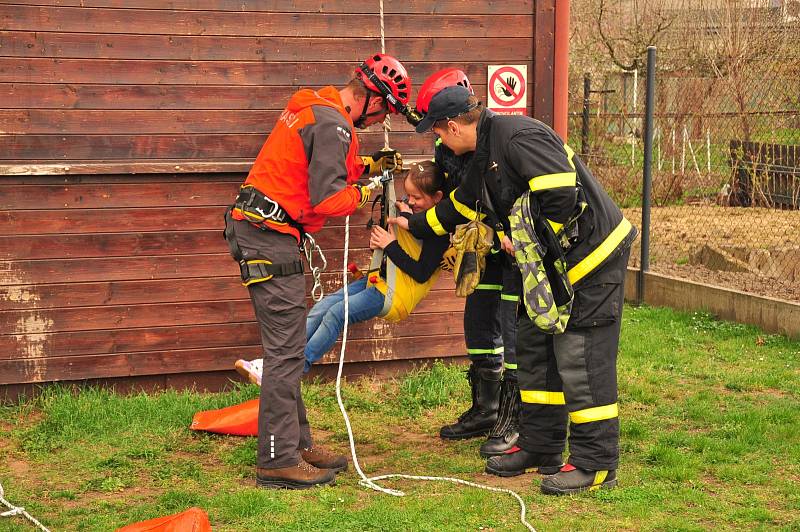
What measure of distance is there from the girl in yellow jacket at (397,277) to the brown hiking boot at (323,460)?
0.54m

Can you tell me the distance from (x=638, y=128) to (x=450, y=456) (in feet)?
32.6

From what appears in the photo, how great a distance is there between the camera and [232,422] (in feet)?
20.9

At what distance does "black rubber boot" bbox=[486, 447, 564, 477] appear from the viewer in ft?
18.3

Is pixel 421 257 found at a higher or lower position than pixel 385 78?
lower

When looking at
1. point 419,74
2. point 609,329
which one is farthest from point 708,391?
point 419,74

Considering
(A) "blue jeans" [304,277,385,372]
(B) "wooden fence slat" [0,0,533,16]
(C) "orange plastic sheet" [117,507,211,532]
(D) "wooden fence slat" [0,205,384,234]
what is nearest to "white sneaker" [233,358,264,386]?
(A) "blue jeans" [304,277,385,372]

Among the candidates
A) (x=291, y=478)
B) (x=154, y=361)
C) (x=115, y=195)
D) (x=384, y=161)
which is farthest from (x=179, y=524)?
(x=115, y=195)

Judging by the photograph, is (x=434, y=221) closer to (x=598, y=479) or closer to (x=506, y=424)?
(x=506, y=424)

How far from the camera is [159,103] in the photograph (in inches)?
273

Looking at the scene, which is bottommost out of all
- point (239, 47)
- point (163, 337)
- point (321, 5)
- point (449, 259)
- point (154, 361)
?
point (154, 361)

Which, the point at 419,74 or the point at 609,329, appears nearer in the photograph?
the point at 609,329

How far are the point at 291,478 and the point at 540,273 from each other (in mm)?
1747

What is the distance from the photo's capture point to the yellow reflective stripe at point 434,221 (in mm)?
5875

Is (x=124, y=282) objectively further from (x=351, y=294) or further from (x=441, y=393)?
(x=441, y=393)
